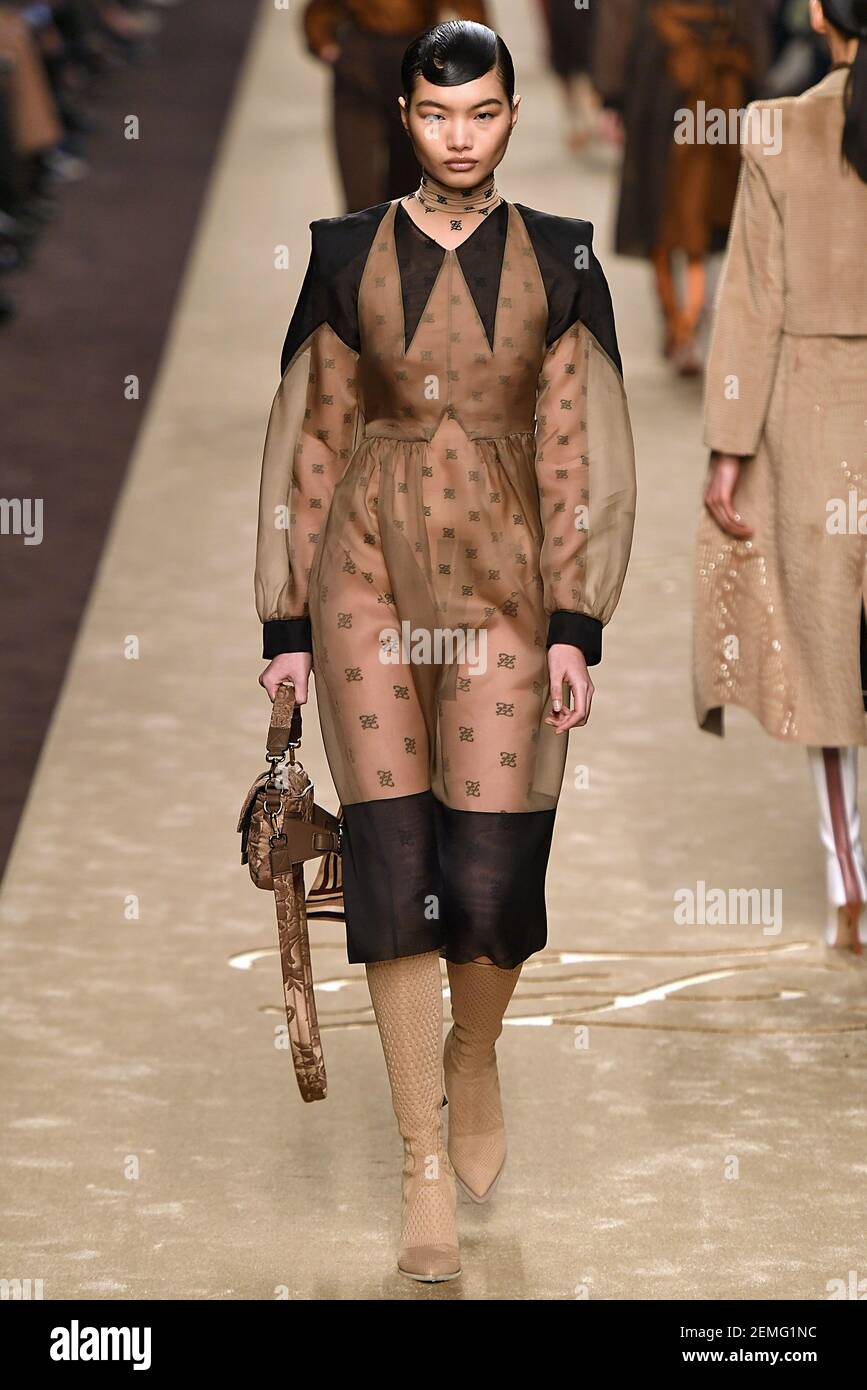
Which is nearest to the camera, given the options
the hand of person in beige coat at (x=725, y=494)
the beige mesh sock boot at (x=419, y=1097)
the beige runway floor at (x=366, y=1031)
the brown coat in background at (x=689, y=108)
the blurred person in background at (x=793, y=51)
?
the beige mesh sock boot at (x=419, y=1097)

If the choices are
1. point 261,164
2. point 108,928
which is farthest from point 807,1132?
point 261,164

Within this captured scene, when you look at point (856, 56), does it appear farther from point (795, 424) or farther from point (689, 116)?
point (689, 116)

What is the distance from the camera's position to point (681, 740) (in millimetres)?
5918

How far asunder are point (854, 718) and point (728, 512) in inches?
16.5

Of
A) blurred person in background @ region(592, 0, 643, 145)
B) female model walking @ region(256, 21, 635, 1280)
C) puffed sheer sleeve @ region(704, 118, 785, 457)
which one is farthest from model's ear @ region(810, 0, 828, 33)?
blurred person in background @ region(592, 0, 643, 145)

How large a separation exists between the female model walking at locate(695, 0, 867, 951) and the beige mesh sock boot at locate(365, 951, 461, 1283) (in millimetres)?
1365

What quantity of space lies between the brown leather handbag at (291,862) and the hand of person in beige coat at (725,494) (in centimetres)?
138

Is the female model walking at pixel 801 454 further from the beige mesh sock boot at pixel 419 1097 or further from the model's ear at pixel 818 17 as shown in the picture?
the beige mesh sock boot at pixel 419 1097

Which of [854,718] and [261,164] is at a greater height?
[261,164]

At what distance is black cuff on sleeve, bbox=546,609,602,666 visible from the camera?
3473 mm

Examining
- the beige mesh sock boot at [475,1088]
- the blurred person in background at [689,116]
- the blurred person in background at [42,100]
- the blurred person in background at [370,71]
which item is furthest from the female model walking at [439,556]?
the blurred person in background at [42,100]

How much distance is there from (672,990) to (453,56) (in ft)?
6.07

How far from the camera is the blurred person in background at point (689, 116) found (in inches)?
350

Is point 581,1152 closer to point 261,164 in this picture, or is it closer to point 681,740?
point 681,740
